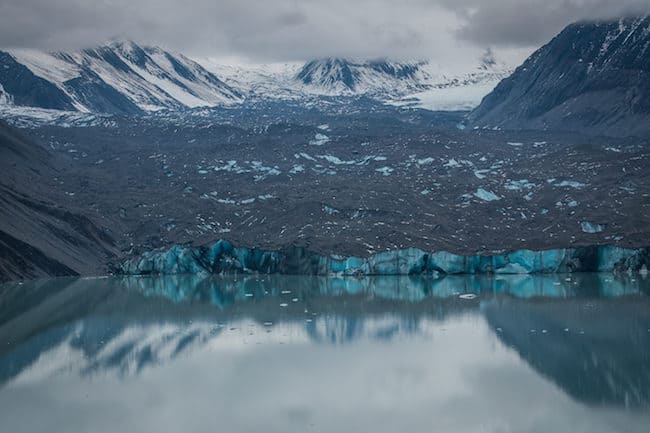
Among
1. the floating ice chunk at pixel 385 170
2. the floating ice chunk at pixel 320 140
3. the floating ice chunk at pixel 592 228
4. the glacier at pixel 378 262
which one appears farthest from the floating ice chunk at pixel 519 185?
the floating ice chunk at pixel 320 140

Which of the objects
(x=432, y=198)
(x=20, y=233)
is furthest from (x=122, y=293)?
(x=432, y=198)

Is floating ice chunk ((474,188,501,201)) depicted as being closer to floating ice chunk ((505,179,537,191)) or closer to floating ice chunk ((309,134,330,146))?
floating ice chunk ((505,179,537,191))

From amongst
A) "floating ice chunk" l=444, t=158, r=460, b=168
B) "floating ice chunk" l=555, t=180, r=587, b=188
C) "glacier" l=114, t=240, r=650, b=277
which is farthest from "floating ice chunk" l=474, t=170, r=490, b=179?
"glacier" l=114, t=240, r=650, b=277

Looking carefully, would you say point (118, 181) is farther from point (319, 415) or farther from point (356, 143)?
point (319, 415)

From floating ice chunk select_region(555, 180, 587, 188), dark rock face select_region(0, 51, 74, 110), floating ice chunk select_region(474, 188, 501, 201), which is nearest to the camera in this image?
A: floating ice chunk select_region(474, 188, 501, 201)

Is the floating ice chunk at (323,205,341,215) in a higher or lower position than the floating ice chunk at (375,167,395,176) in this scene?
lower
